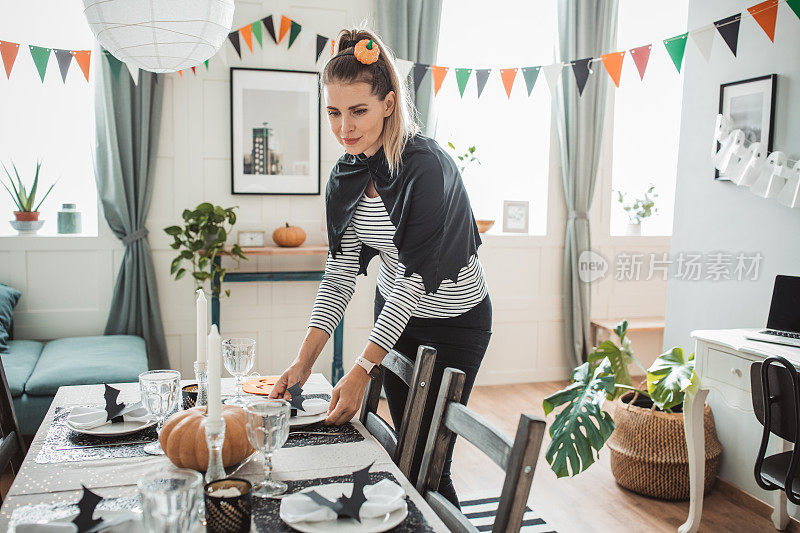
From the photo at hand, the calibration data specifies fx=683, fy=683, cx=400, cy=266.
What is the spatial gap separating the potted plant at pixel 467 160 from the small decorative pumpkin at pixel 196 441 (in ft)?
10.00

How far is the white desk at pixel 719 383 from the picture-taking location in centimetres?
231

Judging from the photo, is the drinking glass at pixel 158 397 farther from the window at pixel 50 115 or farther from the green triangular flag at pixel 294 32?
the green triangular flag at pixel 294 32

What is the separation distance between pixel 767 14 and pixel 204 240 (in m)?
2.77

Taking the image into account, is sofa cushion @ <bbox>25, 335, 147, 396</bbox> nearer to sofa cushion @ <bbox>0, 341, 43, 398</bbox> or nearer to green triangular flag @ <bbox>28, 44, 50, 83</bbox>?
sofa cushion @ <bbox>0, 341, 43, 398</bbox>

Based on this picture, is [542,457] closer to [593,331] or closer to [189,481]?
[593,331]

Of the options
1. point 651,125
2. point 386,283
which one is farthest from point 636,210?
point 386,283

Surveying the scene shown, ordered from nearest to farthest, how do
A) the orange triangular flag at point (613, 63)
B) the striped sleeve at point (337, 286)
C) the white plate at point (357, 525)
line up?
the white plate at point (357, 525) → the striped sleeve at point (337, 286) → the orange triangular flag at point (613, 63)

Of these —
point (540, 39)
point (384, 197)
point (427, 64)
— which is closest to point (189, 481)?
point (384, 197)

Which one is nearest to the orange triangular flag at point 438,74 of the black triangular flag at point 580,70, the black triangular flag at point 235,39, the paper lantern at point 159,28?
the black triangular flag at point 580,70

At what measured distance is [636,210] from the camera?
4797 millimetres

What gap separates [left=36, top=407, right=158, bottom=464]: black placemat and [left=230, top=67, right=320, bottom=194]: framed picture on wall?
2.53m

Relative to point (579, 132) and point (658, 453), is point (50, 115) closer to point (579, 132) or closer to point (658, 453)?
point (579, 132)

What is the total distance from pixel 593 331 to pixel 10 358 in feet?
11.4

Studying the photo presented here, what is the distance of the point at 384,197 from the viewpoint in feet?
5.99
